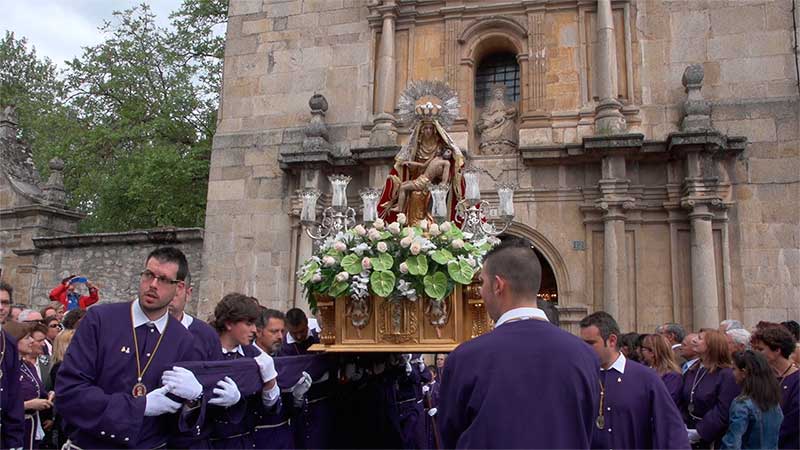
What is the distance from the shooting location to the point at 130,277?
1546 cm

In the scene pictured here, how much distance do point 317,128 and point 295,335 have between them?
316 inches

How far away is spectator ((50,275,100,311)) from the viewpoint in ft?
44.6

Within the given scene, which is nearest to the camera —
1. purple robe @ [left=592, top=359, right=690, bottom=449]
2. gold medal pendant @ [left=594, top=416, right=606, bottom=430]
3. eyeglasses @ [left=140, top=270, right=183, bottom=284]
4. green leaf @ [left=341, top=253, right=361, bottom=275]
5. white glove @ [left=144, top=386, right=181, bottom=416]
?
white glove @ [left=144, top=386, right=181, bottom=416]

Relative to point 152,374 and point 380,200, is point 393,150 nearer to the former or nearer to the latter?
point 380,200

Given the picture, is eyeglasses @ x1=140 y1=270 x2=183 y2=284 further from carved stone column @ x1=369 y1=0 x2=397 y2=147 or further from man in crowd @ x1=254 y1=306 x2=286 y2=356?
carved stone column @ x1=369 y1=0 x2=397 y2=147

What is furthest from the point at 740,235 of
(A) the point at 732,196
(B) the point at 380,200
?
(B) the point at 380,200

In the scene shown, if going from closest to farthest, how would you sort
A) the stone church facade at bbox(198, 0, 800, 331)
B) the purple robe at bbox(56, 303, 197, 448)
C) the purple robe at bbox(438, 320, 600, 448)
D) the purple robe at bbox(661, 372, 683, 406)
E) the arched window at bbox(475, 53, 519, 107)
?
the purple robe at bbox(438, 320, 600, 448), the purple robe at bbox(56, 303, 197, 448), the purple robe at bbox(661, 372, 683, 406), the stone church facade at bbox(198, 0, 800, 331), the arched window at bbox(475, 53, 519, 107)

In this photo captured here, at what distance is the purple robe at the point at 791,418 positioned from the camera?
520 cm

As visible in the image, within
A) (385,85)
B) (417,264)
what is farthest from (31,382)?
(385,85)

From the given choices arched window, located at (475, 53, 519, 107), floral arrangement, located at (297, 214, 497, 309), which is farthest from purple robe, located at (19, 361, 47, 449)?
arched window, located at (475, 53, 519, 107)

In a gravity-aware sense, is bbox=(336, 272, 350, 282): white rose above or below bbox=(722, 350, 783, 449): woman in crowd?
above

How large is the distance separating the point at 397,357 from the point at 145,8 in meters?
20.5

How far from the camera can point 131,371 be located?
3818 mm

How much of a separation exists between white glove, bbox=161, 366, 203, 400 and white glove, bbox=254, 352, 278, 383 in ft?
2.62
